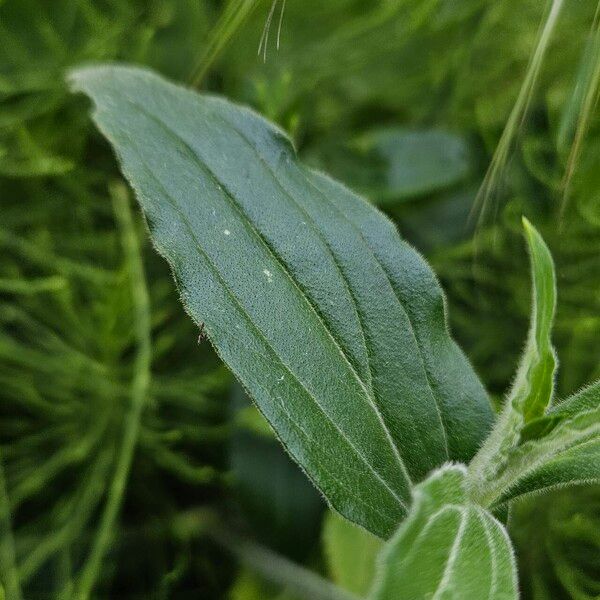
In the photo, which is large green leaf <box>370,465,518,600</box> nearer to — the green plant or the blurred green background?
the green plant

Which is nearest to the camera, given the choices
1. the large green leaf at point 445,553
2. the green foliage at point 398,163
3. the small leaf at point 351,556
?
the large green leaf at point 445,553

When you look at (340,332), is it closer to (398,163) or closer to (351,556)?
(351,556)

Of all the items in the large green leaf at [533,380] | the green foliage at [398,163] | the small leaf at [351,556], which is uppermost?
the large green leaf at [533,380]

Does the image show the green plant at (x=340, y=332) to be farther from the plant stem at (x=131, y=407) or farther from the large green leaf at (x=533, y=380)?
the plant stem at (x=131, y=407)

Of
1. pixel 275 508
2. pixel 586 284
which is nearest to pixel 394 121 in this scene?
pixel 586 284

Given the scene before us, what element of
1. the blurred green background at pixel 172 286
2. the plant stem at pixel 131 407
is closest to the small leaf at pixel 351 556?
the blurred green background at pixel 172 286

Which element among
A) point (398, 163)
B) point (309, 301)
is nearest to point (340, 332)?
point (309, 301)

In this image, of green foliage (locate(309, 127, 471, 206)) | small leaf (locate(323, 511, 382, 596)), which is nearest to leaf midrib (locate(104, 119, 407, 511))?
small leaf (locate(323, 511, 382, 596))

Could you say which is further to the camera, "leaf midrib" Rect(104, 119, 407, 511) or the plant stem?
the plant stem
